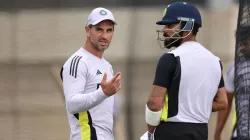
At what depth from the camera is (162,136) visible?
5.66m

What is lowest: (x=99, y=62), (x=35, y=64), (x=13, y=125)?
(x=13, y=125)

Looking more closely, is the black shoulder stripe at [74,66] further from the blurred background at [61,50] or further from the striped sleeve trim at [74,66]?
the blurred background at [61,50]

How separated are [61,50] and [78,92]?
9.89ft

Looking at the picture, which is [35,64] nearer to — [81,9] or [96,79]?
[81,9]

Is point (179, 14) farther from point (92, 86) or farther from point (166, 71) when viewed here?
point (92, 86)

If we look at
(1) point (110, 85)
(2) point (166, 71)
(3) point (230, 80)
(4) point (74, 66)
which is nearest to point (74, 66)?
(4) point (74, 66)

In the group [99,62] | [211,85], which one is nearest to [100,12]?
[99,62]

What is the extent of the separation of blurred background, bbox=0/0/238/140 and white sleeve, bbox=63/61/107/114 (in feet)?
9.42

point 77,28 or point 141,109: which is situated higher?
point 77,28

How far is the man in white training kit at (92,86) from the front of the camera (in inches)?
224

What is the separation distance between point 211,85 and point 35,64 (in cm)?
344

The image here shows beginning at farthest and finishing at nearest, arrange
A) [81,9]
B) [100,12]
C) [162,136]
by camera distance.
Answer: [81,9] → [100,12] → [162,136]

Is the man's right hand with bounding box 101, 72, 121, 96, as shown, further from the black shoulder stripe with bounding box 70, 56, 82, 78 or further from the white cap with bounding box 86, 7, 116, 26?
the white cap with bounding box 86, 7, 116, 26

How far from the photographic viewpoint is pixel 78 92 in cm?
577
